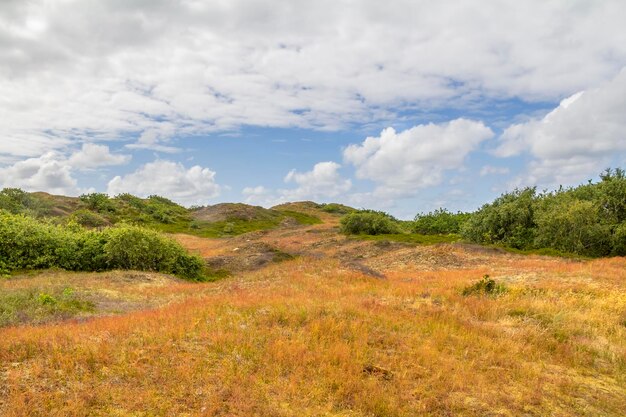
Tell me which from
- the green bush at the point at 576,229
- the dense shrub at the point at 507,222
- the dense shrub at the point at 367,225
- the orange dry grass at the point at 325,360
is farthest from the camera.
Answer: the dense shrub at the point at 367,225

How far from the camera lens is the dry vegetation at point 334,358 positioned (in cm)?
894

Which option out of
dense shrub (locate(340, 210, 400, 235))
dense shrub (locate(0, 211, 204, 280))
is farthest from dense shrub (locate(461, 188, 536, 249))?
dense shrub (locate(0, 211, 204, 280))

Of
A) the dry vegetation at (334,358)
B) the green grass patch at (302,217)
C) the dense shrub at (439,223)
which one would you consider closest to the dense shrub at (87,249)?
the dry vegetation at (334,358)

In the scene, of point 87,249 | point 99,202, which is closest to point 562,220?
point 87,249

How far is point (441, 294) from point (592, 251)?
31281 millimetres

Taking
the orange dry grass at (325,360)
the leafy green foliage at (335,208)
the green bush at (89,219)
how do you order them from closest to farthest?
the orange dry grass at (325,360) < the green bush at (89,219) < the leafy green foliage at (335,208)

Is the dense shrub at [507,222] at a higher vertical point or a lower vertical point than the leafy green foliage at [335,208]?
lower

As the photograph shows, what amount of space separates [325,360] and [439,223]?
2775 inches

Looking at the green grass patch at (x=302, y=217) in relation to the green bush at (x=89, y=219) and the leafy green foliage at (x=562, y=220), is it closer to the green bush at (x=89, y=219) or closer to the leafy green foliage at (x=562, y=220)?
the green bush at (x=89, y=219)

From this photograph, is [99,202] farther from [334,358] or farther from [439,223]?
[334,358]

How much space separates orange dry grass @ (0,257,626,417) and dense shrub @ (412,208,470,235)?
6066cm

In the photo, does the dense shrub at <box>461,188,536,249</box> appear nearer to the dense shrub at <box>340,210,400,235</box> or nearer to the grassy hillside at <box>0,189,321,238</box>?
the dense shrub at <box>340,210,400,235</box>

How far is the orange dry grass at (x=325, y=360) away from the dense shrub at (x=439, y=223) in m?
60.7

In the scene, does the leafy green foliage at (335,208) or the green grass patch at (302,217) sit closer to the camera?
the green grass patch at (302,217)
